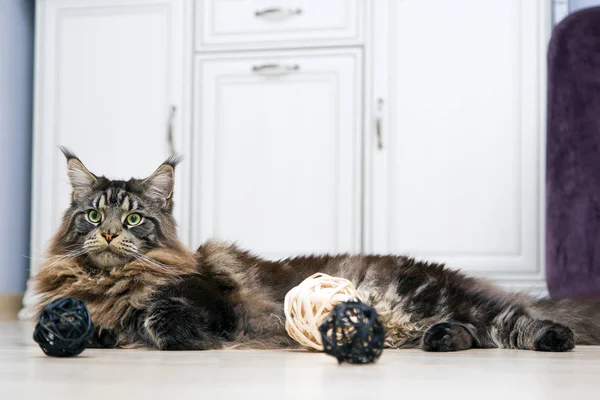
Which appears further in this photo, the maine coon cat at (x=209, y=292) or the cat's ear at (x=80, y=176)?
the cat's ear at (x=80, y=176)

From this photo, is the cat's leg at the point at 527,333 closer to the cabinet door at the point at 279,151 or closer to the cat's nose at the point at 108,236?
the cat's nose at the point at 108,236

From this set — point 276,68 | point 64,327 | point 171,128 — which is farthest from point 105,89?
point 64,327

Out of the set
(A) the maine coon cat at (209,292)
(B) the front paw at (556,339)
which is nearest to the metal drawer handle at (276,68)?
(A) the maine coon cat at (209,292)

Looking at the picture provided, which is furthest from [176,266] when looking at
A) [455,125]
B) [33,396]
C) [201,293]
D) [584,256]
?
[455,125]

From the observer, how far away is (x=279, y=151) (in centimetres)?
337

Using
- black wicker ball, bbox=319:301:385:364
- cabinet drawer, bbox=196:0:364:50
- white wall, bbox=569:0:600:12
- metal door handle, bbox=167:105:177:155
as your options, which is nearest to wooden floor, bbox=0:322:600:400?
black wicker ball, bbox=319:301:385:364

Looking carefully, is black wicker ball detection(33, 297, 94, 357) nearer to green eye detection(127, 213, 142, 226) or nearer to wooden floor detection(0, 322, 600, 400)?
wooden floor detection(0, 322, 600, 400)

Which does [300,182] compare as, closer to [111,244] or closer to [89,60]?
[89,60]

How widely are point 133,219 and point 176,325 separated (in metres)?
0.28

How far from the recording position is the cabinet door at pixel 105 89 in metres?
3.49

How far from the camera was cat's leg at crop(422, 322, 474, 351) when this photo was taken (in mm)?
1765

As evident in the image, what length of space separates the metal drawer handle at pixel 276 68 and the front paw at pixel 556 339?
1875mm

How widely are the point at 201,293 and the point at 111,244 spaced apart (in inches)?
8.9

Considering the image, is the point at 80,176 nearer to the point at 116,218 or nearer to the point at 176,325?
the point at 116,218
